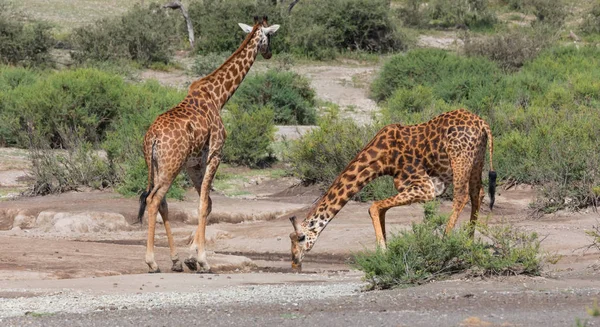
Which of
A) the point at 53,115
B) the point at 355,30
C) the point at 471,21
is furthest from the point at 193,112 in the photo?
the point at 471,21

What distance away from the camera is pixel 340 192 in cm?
1211

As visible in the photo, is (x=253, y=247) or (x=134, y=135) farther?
(x=134, y=135)

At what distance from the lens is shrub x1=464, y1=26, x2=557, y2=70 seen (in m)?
33.5

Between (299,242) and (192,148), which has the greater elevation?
(192,148)

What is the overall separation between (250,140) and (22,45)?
13.4 meters

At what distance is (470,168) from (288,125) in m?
13.5

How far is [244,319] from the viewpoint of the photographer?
28.3ft

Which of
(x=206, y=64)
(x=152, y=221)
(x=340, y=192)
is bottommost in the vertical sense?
(x=206, y=64)

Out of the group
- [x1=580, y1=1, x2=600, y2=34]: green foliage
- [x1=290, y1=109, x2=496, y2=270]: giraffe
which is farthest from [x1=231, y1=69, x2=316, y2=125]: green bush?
[x1=580, y1=1, x2=600, y2=34]: green foliage

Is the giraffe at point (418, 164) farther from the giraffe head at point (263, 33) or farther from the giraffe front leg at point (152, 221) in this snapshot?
the giraffe head at point (263, 33)

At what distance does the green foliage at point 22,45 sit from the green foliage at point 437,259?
76.9 ft

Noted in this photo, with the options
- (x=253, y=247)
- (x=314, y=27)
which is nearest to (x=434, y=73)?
(x=314, y=27)

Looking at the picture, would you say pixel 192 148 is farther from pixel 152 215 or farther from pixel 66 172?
pixel 66 172

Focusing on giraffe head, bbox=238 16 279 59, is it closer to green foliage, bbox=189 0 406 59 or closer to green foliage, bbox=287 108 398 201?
green foliage, bbox=287 108 398 201
